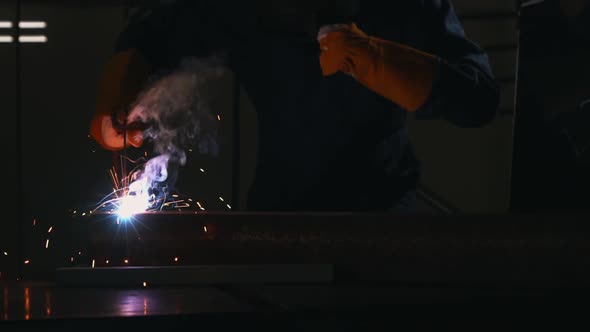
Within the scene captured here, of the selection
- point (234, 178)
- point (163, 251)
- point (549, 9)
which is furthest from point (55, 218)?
point (549, 9)

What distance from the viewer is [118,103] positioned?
2.00 m

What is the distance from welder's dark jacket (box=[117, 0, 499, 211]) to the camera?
215cm

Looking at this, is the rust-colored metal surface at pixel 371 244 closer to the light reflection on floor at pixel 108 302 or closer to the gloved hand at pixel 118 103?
the light reflection on floor at pixel 108 302

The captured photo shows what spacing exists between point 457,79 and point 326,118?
1.52ft

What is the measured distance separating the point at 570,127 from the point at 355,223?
659 mm

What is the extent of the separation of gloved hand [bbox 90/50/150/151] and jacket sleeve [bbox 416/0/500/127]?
74cm

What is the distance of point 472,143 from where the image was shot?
382cm

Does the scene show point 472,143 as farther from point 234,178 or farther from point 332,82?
point 332,82

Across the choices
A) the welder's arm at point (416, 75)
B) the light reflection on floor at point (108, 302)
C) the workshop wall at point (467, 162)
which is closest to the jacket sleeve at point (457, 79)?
the welder's arm at point (416, 75)

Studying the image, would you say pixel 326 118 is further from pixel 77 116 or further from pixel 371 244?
pixel 77 116

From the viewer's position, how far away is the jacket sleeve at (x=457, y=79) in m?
1.82

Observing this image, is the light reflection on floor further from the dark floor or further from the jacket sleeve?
the jacket sleeve

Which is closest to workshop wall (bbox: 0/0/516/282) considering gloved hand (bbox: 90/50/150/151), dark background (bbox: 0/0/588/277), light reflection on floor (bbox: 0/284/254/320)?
dark background (bbox: 0/0/588/277)

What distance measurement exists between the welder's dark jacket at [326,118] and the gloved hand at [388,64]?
34cm
